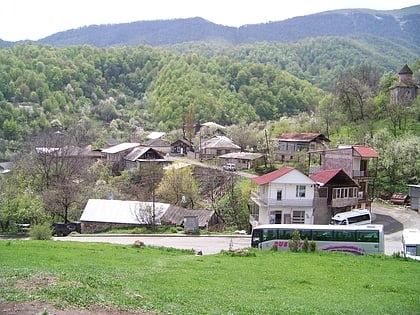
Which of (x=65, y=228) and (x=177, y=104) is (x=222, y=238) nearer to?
(x=65, y=228)

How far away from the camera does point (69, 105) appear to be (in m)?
123

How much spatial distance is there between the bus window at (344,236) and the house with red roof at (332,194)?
10.1m

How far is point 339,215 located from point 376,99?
4870cm

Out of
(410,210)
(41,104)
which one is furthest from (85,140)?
(410,210)

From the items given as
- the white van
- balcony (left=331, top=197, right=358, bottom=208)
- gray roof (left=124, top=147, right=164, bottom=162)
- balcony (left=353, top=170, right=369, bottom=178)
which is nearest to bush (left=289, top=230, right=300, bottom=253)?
the white van

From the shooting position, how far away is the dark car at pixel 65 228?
129 feet

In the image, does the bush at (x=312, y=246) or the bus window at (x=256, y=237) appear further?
the bus window at (x=256, y=237)

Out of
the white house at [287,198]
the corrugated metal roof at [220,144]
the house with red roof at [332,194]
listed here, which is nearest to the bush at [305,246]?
the white house at [287,198]

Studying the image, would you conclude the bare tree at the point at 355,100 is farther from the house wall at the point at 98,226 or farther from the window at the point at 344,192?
the house wall at the point at 98,226

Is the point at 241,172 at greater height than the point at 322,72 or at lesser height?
lesser

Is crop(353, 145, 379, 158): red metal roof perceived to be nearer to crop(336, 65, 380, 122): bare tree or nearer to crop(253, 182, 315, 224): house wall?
crop(253, 182, 315, 224): house wall

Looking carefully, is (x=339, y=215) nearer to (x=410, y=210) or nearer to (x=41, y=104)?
(x=410, y=210)

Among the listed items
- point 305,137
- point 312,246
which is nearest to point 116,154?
point 305,137

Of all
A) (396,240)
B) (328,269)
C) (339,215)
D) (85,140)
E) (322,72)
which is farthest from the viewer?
(322,72)
